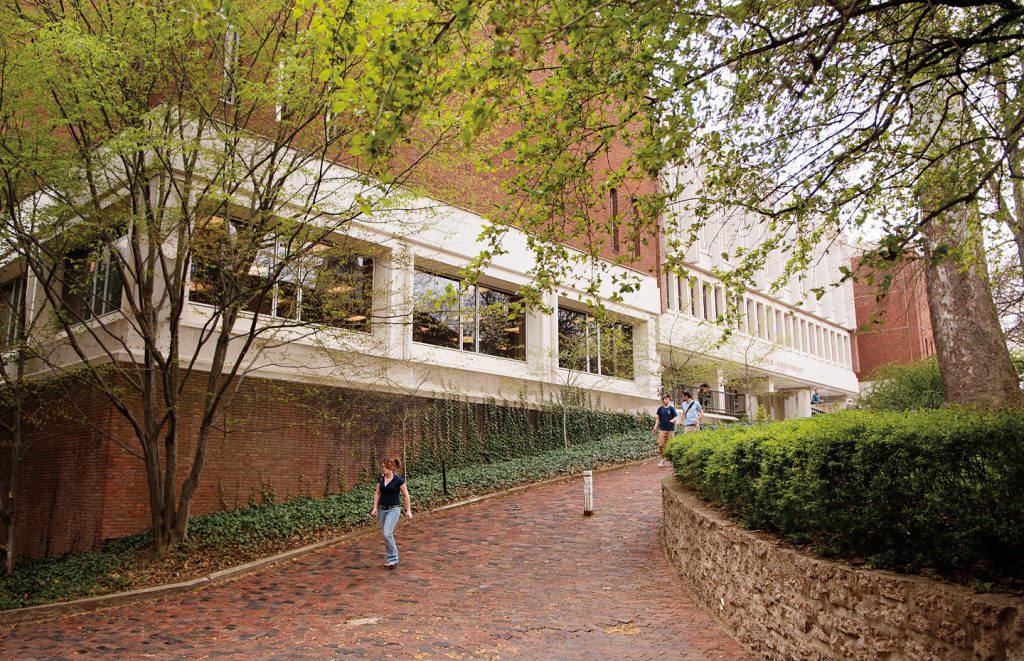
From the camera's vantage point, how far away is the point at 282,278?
16.2 m

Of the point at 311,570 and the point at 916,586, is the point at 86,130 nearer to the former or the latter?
the point at 311,570

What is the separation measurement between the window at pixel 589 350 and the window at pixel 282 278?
30.9ft

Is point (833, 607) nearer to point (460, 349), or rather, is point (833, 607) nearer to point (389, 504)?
point (389, 504)

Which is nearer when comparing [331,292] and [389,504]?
[389,504]

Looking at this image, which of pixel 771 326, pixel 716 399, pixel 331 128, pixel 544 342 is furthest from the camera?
pixel 771 326

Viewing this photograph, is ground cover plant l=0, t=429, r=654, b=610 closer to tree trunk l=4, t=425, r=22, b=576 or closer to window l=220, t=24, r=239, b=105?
tree trunk l=4, t=425, r=22, b=576

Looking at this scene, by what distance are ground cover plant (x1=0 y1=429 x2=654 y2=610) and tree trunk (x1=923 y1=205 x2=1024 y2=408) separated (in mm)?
10111

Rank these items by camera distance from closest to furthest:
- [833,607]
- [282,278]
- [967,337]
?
[833,607], [967,337], [282,278]

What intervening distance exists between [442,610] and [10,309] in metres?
12.7

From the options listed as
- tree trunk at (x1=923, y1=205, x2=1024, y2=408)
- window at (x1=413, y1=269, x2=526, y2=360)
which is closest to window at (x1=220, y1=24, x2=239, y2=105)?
window at (x1=413, y1=269, x2=526, y2=360)

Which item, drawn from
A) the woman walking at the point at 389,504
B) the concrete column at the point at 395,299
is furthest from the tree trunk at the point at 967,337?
the concrete column at the point at 395,299

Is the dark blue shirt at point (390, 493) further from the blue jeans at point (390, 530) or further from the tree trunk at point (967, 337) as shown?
the tree trunk at point (967, 337)

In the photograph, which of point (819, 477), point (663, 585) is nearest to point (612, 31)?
point (819, 477)

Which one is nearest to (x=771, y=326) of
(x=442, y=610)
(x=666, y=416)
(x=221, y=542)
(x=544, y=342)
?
(x=544, y=342)
